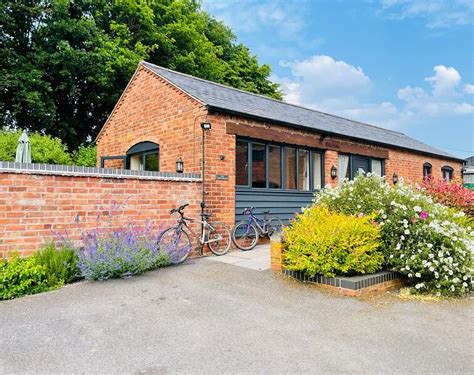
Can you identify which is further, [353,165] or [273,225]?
[353,165]

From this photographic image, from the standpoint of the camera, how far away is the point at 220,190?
27.2 ft

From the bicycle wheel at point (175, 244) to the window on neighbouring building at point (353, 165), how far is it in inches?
240

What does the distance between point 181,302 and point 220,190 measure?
13.3 feet

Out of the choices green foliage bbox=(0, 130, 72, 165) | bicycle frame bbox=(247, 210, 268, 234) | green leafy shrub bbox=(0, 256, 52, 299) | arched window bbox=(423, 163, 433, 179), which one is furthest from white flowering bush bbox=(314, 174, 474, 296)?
arched window bbox=(423, 163, 433, 179)

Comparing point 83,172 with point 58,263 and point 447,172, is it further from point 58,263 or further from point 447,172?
point 447,172

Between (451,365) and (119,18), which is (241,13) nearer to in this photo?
(451,365)

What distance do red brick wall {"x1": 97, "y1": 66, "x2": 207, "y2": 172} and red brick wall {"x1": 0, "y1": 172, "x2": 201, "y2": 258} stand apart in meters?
1.42

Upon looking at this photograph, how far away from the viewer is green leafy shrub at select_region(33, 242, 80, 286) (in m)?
5.27

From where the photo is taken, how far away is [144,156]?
1054cm

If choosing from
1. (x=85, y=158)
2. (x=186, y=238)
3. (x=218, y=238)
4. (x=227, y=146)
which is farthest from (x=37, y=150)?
(x=218, y=238)

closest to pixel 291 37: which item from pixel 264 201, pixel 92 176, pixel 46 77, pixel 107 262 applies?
pixel 264 201

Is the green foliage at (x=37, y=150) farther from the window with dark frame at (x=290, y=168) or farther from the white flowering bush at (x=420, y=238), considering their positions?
the white flowering bush at (x=420, y=238)

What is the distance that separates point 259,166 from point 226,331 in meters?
6.23

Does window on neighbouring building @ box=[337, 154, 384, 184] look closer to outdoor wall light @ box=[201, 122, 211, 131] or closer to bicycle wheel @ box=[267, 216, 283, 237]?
bicycle wheel @ box=[267, 216, 283, 237]
